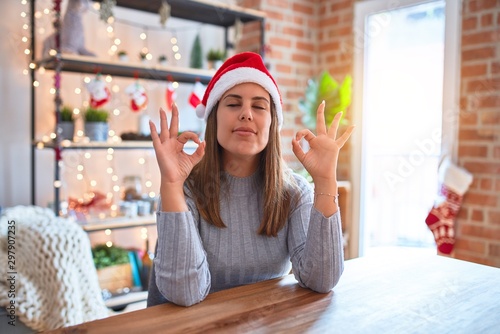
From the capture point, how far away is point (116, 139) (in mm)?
2559

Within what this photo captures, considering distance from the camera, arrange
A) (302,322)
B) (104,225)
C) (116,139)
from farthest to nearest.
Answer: (116,139)
(104,225)
(302,322)

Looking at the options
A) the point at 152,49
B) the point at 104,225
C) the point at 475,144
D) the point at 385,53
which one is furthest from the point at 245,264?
the point at 385,53

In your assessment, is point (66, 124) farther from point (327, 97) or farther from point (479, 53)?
point (479, 53)

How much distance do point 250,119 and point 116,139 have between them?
149cm

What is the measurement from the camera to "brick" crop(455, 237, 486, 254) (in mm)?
2582

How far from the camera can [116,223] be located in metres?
2.45

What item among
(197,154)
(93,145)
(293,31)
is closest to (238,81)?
(197,154)

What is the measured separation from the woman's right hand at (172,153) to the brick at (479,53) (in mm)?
2058

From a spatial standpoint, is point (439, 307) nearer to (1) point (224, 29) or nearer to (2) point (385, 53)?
(2) point (385, 53)

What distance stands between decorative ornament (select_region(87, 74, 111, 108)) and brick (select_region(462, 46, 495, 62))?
1.99 metres

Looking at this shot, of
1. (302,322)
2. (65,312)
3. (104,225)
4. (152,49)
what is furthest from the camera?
(152,49)

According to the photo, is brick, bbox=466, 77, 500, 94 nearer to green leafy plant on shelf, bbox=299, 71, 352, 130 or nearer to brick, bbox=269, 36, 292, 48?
green leafy plant on shelf, bbox=299, 71, 352, 130

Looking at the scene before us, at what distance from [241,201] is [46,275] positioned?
90 centimetres

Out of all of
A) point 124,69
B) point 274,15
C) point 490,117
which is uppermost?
point 274,15
